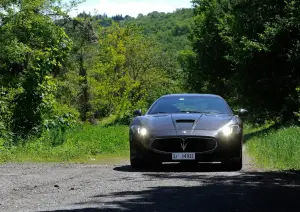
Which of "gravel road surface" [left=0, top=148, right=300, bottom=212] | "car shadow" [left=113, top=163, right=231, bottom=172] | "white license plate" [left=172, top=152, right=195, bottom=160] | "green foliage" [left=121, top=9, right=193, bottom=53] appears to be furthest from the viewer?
"green foliage" [left=121, top=9, right=193, bottom=53]

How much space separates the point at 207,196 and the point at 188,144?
362 cm

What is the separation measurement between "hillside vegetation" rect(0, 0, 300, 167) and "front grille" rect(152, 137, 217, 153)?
14.7 feet

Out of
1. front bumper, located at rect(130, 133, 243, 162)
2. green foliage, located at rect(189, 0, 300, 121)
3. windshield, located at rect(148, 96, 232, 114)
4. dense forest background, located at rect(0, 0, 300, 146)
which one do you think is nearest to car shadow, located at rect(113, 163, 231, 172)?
front bumper, located at rect(130, 133, 243, 162)

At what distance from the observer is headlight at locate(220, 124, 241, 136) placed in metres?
10.9

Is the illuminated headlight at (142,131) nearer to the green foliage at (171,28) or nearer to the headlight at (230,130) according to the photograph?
the headlight at (230,130)

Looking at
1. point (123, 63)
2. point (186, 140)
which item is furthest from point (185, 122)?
point (123, 63)

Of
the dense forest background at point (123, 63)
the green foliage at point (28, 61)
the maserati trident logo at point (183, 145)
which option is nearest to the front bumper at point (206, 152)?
the maserati trident logo at point (183, 145)

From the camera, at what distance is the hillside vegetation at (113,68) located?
63.4 ft

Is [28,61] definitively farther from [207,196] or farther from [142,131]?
[207,196]

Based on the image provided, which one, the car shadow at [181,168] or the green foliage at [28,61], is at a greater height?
the green foliage at [28,61]

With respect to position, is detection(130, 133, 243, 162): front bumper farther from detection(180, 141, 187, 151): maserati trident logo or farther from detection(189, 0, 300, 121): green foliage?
detection(189, 0, 300, 121): green foliage

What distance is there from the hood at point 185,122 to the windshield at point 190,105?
2.10 ft

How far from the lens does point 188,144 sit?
425 inches

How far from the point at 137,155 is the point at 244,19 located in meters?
24.5
